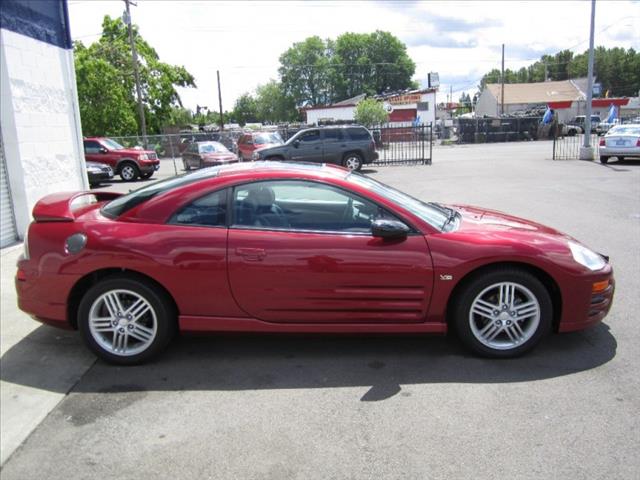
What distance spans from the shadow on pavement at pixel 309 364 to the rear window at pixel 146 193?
115cm

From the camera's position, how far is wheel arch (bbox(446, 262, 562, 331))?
3.93 meters

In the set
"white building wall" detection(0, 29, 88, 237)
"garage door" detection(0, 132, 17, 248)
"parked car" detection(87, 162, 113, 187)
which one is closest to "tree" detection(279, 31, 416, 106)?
"parked car" detection(87, 162, 113, 187)

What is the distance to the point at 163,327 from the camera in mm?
3967

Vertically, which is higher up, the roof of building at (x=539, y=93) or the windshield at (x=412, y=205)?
the roof of building at (x=539, y=93)

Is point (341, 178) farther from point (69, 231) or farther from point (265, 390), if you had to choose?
point (69, 231)

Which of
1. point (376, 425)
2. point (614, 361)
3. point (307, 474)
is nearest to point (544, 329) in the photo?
point (614, 361)

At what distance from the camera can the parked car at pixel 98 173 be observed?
18.9 metres

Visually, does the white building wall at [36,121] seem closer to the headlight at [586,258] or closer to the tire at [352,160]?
the headlight at [586,258]

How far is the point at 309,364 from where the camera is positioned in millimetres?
4020

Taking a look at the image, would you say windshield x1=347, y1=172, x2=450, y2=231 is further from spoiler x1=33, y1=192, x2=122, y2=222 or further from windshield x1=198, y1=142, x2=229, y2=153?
windshield x1=198, y1=142, x2=229, y2=153

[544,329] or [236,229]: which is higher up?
[236,229]

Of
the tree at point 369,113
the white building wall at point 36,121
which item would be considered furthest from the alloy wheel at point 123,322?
the tree at point 369,113

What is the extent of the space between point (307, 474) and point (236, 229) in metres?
1.83

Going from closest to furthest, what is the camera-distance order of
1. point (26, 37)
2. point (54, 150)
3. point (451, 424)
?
1. point (451, 424)
2. point (26, 37)
3. point (54, 150)
